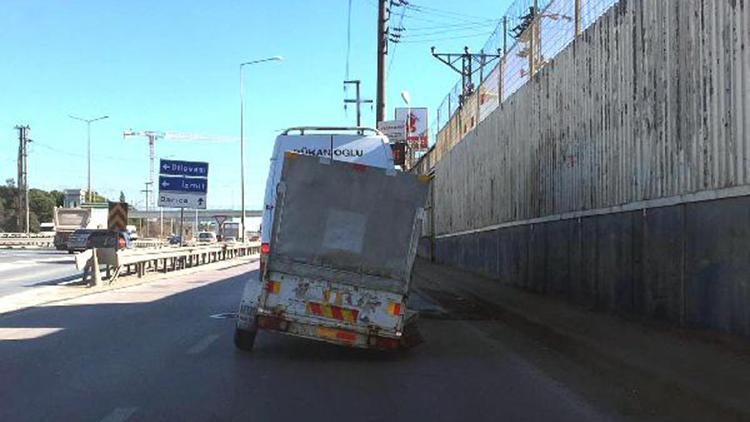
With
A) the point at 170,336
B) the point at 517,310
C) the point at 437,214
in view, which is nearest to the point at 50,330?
the point at 170,336

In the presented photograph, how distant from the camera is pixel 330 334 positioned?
9.49 m

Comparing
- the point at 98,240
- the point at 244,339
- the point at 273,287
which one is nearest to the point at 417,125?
the point at 98,240

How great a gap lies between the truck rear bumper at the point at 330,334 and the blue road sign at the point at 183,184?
2373 centimetres

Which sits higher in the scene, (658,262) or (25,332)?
(658,262)

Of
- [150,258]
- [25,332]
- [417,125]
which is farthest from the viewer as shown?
[417,125]

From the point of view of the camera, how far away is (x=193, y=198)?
107 feet

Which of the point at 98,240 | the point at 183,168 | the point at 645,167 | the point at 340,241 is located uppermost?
the point at 183,168

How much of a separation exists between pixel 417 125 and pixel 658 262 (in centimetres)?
3520

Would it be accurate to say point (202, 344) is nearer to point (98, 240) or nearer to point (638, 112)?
point (638, 112)

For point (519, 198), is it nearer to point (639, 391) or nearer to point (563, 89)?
point (563, 89)

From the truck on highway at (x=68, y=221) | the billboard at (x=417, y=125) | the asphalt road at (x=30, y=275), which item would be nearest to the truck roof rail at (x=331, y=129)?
the asphalt road at (x=30, y=275)

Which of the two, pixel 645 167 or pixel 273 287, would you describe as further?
pixel 645 167

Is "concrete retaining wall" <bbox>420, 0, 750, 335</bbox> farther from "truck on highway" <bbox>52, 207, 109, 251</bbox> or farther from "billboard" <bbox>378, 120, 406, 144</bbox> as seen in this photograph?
"truck on highway" <bbox>52, 207, 109, 251</bbox>

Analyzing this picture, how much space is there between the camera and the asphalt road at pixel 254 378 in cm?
686
